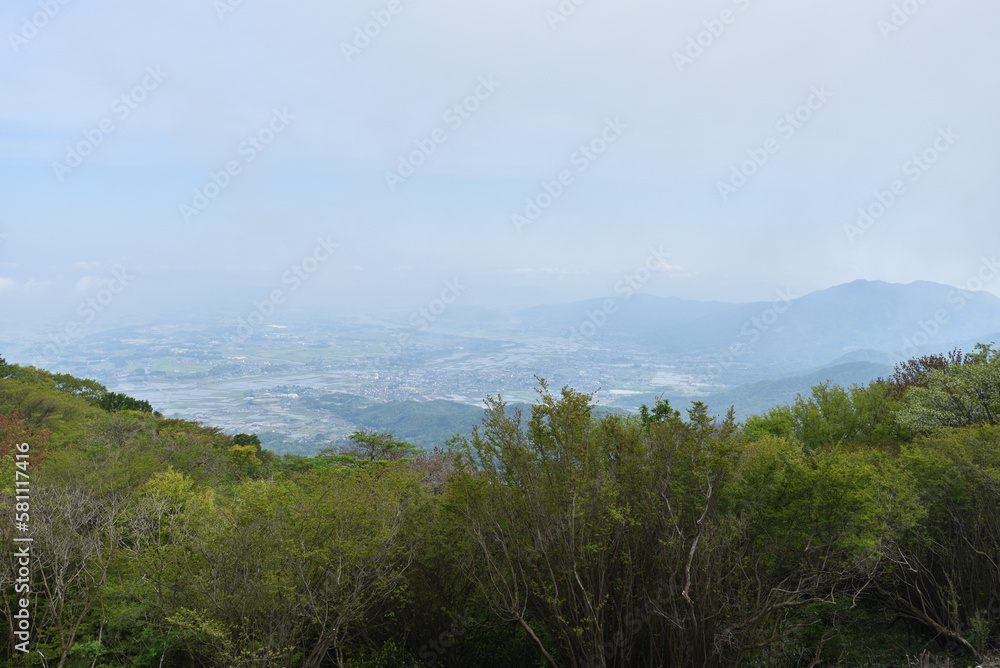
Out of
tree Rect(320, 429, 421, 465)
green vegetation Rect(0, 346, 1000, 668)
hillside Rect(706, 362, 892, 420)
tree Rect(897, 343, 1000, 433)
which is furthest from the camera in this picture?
hillside Rect(706, 362, 892, 420)

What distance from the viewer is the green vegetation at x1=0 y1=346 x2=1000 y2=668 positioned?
8.71 m

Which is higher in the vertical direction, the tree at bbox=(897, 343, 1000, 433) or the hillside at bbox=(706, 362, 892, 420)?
the tree at bbox=(897, 343, 1000, 433)

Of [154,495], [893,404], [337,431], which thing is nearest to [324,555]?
[154,495]

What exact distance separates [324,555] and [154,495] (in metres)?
4.70

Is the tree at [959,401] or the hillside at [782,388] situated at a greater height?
the tree at [959,401]

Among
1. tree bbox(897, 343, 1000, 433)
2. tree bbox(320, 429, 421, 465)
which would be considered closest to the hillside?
tree bbox(897, 343, 1000, 433)

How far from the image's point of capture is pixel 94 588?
965cm

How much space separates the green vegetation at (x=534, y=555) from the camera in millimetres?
8711

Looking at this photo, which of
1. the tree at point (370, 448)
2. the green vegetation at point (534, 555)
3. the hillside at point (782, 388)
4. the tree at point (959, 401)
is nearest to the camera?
the green vegetation at point (534, 555)

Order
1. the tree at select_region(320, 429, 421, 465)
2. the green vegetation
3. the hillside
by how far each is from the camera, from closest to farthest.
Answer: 1. the green vegetation
2. the tree at select_region(320, 429, 421, 465)
3. the hillside

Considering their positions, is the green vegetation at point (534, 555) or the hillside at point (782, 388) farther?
the hillside at point (782, 388)

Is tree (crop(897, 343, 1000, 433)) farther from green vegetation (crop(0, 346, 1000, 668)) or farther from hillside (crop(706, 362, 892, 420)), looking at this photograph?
hillside (crop(706, 362, 892, 420))

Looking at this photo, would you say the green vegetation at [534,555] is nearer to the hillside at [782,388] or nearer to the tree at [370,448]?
the tree at [370,448]

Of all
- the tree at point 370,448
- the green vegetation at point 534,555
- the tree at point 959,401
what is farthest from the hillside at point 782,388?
the green vegetation at point 534,555
